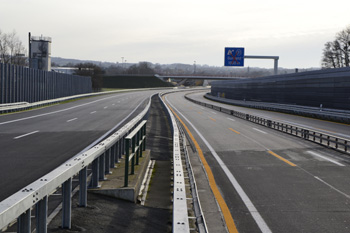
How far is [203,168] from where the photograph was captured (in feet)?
41.9

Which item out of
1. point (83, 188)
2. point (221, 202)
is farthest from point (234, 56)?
point (83, 188)

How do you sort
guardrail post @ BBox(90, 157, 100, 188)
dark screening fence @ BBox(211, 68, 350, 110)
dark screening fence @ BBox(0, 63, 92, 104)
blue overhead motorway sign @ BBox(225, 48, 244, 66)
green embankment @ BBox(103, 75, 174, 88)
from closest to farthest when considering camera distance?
guardrail post @ BBox(90, 157, 100, 188) → dark screening fence @ BBox(0, 63, 92, 104) → dark screening fence @ BBox(211, 68, 350, 110) → blue overhead motorway sign @ BBox(225, 48, 244, 66) → green embankment @ BBox(103, 75, 174, 88)

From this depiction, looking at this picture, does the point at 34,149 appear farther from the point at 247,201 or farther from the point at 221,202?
the point at 247,201

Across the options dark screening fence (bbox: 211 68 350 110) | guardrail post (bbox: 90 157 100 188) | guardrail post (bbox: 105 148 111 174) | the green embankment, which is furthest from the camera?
the green embankment

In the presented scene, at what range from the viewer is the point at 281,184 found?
1055 centimetres

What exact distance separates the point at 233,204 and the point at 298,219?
1543 millimetres

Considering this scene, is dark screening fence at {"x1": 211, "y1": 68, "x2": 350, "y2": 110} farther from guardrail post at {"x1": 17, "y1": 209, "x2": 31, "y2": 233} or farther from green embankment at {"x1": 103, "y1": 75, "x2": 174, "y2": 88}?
green embankment at {"x1": 103, "y1": 75, "x2": 174, "y2": 88}

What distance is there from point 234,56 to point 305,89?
9.23 m

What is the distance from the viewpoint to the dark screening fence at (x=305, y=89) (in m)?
35.9

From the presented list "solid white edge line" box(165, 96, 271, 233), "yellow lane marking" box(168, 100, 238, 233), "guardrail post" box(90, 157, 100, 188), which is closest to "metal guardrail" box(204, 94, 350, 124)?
"solid white edge line" box(165, 96, 271, 233)

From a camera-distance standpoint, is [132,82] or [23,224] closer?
[23,224]

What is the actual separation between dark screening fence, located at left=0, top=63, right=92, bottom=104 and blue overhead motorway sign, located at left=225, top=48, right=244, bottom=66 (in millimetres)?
22669

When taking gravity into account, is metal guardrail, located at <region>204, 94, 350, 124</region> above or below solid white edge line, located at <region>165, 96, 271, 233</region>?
above

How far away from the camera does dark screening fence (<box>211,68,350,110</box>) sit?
35938 mm
